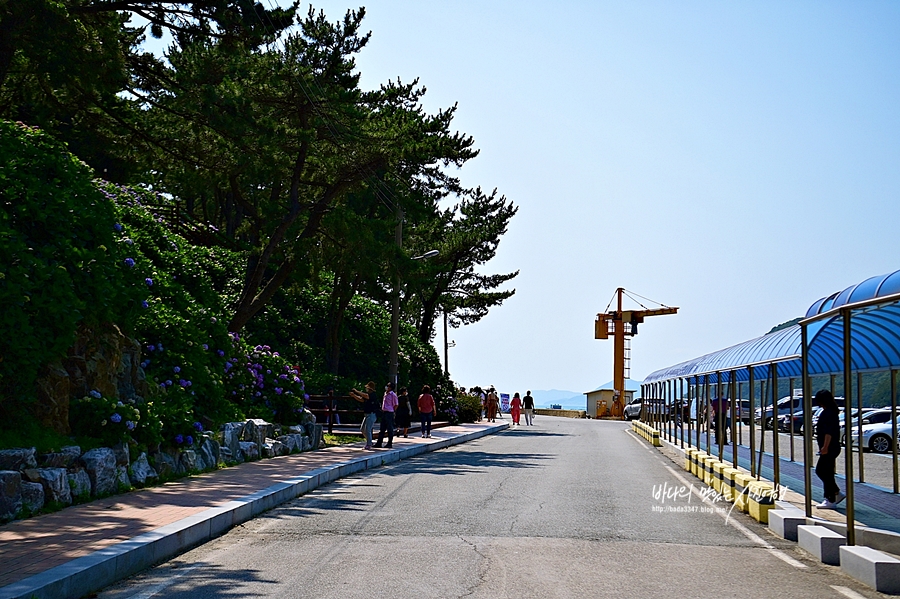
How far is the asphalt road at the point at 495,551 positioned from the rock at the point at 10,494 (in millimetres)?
2172

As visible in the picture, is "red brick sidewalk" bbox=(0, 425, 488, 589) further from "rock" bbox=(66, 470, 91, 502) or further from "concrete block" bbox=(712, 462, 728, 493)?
"concrete block" bbox=(712, 462, 728, 493)

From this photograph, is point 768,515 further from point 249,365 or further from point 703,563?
point 249,365

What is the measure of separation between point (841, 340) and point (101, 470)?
11857 millimetres

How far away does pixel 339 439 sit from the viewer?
90.6 feet

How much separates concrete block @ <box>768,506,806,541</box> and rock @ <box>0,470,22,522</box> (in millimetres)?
8472

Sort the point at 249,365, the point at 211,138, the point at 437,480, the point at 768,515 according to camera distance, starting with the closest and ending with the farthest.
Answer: the point at 768,515, the point at 437,480, the point at 249,365, the point at 211,138

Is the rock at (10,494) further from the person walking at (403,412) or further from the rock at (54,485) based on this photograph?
the person walking at (403,412)

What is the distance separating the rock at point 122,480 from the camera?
1240cm

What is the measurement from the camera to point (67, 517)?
9.97 m

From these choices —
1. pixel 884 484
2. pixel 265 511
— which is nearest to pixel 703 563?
pixel 265 511

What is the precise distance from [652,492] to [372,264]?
15.3 m

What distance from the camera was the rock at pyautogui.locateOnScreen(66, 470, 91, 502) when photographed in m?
11.2

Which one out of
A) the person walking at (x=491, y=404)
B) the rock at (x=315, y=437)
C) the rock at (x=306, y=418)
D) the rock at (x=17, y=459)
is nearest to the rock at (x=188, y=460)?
the rock at (x=17, y=459)

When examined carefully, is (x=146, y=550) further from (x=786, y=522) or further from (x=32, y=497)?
(x=786, y=522)
